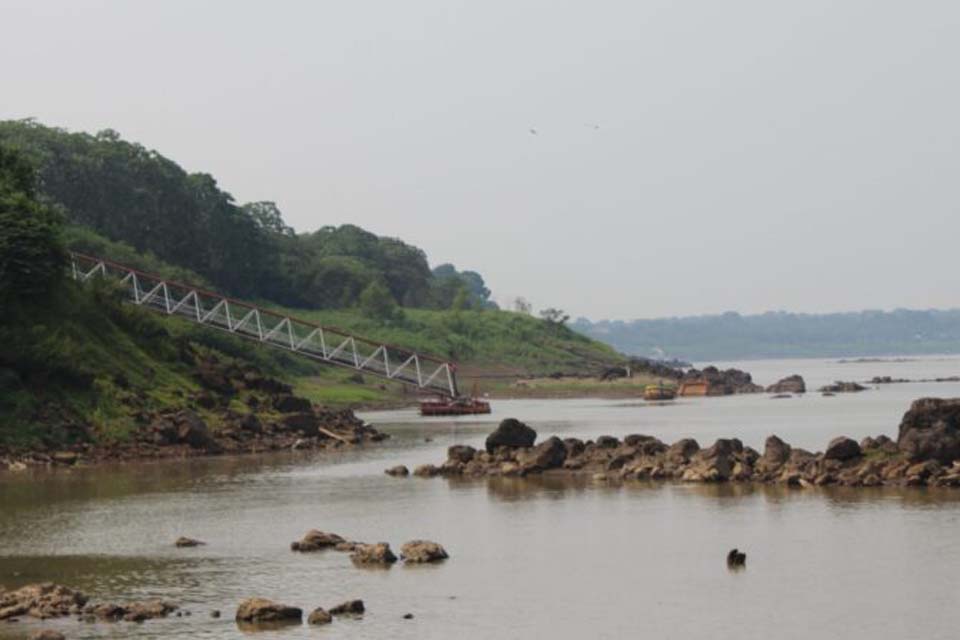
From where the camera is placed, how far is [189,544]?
56156 mm

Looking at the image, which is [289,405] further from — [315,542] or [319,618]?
[319,618]

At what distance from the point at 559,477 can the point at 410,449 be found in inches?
1009

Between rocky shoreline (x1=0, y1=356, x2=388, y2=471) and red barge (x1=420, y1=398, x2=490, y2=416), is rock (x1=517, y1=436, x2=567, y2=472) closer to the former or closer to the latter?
rocky shoreline (x1=0, y1=356, x2=388, y2=471)

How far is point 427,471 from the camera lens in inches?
3344

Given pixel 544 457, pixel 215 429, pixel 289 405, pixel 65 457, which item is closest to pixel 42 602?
pixel 544 457

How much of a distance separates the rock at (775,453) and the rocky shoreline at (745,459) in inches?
1.9

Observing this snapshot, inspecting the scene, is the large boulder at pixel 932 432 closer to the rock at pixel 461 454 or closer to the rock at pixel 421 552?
the rock at pixel 461 454

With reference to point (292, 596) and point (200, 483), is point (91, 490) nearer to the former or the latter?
point (200, 483)

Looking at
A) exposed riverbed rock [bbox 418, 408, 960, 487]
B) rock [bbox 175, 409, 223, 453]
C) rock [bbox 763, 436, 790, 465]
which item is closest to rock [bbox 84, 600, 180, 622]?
exposed riverbed rock [bbox 418, 408, 960, 487]

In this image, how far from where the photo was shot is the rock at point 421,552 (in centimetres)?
5141

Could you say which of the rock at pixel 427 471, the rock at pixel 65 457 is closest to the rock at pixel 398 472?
the rock at pixel 427 471

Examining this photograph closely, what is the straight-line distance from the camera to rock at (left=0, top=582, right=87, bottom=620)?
4144 cm

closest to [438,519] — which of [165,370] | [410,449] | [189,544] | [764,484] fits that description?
[189,544]

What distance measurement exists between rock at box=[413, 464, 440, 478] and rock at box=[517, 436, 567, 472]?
4643 mm
